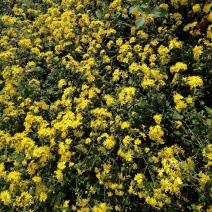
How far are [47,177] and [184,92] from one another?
5.33ft

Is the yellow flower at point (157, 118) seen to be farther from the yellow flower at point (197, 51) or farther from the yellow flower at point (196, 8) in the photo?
the yellow flower at point (196, 8)

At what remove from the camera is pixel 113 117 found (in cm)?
322

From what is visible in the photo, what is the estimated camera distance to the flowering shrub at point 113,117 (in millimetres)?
2771

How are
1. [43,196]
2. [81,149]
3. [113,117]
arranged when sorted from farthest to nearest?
[113,117] < [81,149] < [43,196]

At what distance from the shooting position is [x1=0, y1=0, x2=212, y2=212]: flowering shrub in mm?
2771

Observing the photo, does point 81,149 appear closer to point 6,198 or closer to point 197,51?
point 6,198

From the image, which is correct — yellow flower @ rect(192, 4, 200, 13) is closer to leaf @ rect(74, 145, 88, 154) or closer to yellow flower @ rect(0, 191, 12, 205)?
leaf @ rect(74, 145, 88, 154)

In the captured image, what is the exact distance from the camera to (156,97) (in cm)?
312

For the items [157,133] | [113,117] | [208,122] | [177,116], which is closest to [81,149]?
[113,117]

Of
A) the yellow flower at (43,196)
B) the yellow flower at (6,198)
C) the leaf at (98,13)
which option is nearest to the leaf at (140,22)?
the yellow flower at (43,196)

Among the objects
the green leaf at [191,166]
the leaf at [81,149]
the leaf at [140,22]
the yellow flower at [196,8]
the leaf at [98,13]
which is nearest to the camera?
the leaf at [140,22]

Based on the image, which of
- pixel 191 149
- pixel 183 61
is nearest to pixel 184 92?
pixel 183 61

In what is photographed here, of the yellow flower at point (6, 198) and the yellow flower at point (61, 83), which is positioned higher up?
the yellow flower at point (61, 83)

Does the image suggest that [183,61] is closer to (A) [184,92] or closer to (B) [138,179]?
(A) [184,92]
